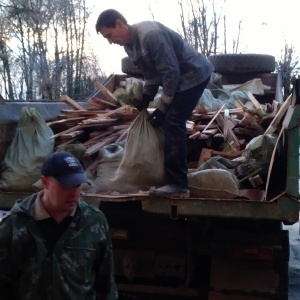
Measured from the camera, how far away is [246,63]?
31.8ft

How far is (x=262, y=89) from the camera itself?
895 centimetres

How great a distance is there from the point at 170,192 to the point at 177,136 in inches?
18.1

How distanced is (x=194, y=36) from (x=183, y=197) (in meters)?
18.0

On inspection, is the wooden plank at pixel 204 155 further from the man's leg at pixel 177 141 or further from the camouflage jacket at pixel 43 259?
the camouflage jacket at pixel 43 259

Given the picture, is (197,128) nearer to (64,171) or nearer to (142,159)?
(142,159)

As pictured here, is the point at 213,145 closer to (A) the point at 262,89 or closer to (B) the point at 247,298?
(B) the point at 247,298

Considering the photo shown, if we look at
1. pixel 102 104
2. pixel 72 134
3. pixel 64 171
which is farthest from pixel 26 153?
pixel 64 171

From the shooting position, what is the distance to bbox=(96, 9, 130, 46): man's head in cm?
486

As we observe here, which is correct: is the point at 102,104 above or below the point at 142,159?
above

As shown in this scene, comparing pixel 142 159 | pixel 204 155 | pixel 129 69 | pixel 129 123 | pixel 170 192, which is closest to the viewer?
pixel 170 192

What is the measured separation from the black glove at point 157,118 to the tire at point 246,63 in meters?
4.82

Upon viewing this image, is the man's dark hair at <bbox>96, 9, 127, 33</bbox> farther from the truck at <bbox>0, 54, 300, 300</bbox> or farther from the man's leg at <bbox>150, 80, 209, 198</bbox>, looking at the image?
the truck at <bbox>0, 54, 300, 300</bbox>

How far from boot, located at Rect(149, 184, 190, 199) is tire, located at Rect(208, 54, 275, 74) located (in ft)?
17.1

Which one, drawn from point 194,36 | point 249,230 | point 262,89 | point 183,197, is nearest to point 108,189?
point 183,197
